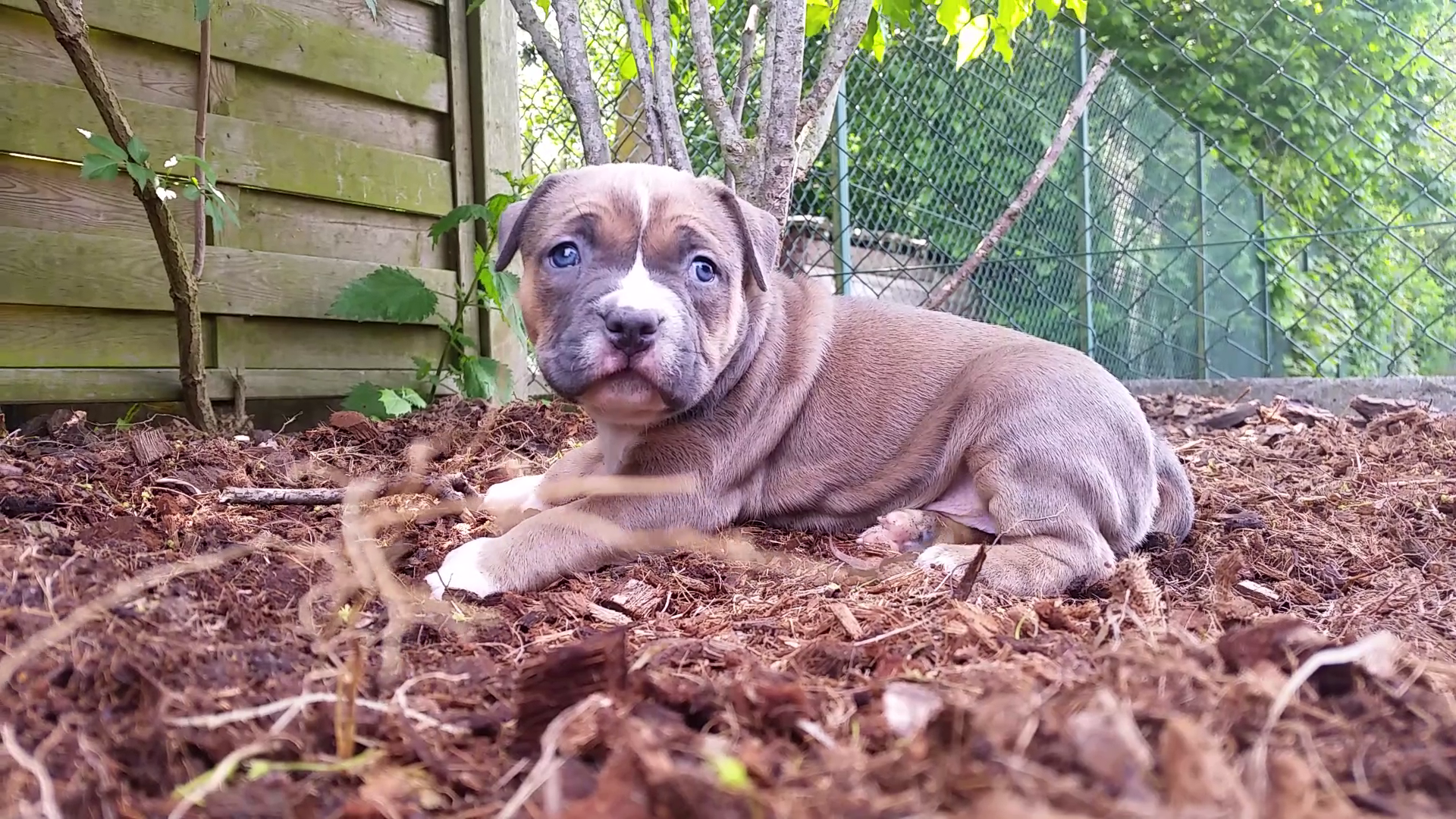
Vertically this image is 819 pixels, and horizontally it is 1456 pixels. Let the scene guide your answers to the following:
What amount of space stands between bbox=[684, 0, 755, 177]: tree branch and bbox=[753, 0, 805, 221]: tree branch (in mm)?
129

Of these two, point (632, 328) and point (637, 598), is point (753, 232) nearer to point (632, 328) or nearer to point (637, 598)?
point (632, 328)

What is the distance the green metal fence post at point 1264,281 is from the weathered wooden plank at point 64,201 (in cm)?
814

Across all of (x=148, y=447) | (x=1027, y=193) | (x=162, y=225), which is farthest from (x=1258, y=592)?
(x=162, y=225)

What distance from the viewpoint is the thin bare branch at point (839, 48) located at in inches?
194

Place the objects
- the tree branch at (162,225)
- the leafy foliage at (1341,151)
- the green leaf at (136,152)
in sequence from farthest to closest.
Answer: the leafy foliage at (1341,151) → the green leaf at (136,152) → the tree branch at (162,225)

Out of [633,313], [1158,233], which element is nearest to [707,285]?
[633,313]

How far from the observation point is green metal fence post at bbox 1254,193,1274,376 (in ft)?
27.4

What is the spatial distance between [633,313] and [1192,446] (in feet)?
12.7

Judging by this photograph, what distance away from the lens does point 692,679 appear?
197cm

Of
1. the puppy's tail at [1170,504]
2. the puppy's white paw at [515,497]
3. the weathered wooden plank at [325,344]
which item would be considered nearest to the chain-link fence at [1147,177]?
the weathered wooden plank at [325,344]

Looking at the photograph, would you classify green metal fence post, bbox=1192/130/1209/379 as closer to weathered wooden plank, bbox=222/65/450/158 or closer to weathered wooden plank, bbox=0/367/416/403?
weathered wooden plank, bbox=222/65/450/158

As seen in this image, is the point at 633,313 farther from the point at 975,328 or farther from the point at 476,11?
the point at 476,11

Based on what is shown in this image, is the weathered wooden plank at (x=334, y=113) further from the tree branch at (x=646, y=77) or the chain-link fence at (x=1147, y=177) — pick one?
the tree branch at (x=646, y=77)

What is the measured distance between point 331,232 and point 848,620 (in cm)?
498
